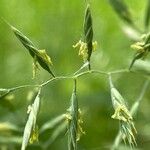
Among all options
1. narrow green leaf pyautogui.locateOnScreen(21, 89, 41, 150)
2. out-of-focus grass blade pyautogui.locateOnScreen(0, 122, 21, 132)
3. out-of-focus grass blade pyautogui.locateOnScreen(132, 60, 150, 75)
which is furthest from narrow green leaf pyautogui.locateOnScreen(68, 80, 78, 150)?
out-of-focus grass blade pyautogui.locateOnScreen(132, 60, 150, 75)

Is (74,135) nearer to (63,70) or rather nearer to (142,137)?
(142,137)

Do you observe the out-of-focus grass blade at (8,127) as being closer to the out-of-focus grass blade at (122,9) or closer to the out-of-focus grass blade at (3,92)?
the out-of-focus grass blade at (3,92)

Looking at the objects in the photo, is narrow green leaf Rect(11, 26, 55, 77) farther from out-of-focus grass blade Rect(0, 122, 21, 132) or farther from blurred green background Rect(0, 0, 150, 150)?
blurred green background Rect(0, 0, 150, 150)

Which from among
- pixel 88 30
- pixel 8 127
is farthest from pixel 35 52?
pixel 8 127

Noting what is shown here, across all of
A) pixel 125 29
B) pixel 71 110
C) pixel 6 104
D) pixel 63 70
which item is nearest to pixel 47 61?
pixel 71 110

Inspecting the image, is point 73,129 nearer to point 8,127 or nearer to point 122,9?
point 8,127

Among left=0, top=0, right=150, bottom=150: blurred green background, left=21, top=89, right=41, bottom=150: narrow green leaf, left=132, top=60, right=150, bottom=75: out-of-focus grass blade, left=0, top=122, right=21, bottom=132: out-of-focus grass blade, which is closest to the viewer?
left=21, top=89, right=41, bottom=150: narrow green leaf

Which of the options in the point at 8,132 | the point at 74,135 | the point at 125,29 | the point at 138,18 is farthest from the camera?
the point at 138,18
